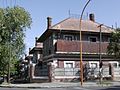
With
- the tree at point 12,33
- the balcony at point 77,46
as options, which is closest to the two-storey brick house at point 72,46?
the balcony at point 77,46

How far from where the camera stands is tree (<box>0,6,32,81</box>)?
43531 millimetres

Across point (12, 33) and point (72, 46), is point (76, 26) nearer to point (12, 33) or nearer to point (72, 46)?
point (72, 46)

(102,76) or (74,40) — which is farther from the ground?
(74,40)

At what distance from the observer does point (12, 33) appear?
44938 millimetres

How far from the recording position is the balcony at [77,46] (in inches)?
1740

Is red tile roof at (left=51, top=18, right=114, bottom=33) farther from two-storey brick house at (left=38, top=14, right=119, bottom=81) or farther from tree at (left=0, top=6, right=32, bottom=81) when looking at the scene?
tree at (left=0, top=6, right=32, bottom=81)

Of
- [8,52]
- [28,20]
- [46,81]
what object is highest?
[28,20]

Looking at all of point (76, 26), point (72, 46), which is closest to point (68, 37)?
point (72, 46)

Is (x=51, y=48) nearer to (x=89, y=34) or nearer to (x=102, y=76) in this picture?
(x=89, y=34)

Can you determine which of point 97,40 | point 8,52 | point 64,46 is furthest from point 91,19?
point 8,52

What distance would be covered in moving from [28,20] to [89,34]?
909 centimetres

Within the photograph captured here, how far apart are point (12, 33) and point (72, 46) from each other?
847cm

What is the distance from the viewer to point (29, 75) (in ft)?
137

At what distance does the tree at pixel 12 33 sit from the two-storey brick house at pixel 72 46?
3905mm
